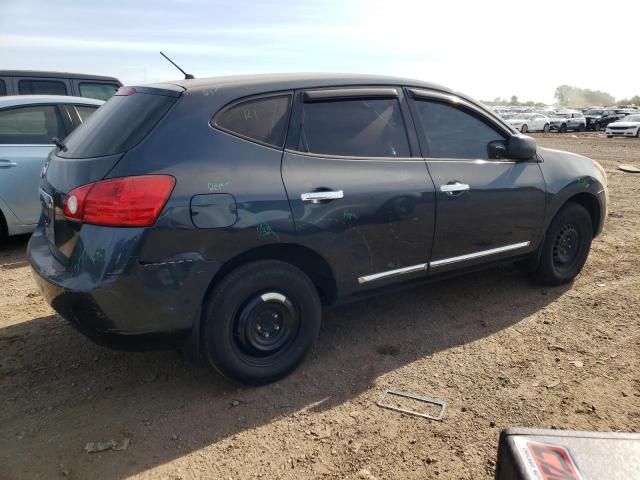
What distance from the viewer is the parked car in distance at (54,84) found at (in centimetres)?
820

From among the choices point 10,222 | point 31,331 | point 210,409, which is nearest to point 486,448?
point 210,409

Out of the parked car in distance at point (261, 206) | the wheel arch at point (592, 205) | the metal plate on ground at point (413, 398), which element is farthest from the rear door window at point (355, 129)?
the wheel arch at point (592, 205)

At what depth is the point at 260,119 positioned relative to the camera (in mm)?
2977

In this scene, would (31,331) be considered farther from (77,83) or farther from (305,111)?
(77,83)

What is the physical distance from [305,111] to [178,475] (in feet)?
6.89

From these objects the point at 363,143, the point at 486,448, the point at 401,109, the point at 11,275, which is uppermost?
the point at 401,109

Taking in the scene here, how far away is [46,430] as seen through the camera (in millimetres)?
2703

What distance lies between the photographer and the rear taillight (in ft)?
8.24

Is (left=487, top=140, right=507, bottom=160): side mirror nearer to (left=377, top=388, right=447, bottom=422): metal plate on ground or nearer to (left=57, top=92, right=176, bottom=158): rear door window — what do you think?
(left=377, top=388, right=447, bottom=422): metal plate on ground

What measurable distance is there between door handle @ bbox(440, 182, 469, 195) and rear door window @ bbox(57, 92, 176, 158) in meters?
1.87

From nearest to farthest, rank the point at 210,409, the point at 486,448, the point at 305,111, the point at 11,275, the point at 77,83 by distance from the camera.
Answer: the point at 486,448
the point at 210,409
the point at 305,111
the point at 11,275
the point at 77,83

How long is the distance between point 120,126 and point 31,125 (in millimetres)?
3566

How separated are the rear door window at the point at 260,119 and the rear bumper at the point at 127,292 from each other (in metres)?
0.77

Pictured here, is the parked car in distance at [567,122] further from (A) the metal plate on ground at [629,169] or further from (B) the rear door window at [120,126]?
(B) the rear door window at [120,126]
